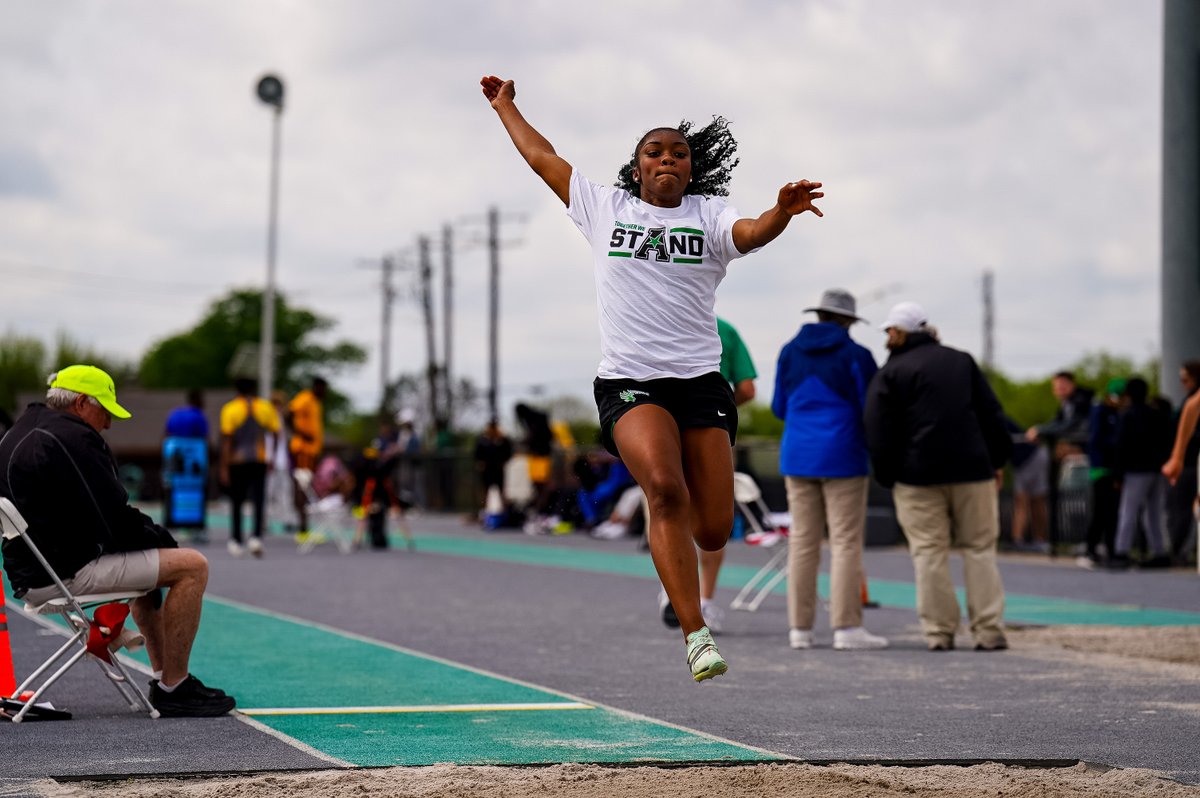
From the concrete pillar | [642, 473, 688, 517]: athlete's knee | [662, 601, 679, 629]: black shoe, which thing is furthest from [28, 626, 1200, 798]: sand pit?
the concrete pillar

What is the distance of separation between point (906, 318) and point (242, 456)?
1197cm

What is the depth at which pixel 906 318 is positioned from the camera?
1081 centimetres

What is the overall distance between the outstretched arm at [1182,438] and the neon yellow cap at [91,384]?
9.03 m

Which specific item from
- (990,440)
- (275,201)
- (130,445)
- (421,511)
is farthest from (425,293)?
(990,440)

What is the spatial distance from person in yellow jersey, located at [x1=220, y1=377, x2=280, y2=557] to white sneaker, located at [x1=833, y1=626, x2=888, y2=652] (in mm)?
11528

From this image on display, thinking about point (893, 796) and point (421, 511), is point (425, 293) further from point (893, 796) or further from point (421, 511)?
point (893, 796)

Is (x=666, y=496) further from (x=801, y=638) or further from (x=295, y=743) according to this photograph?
(x=801, y=638)

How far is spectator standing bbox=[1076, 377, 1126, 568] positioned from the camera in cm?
1811

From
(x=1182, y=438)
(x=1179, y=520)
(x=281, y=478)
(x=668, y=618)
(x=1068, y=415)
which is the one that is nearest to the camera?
(x=668, y=618)

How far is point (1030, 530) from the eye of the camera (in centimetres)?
2144

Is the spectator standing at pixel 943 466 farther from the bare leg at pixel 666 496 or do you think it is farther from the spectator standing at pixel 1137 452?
the spectator standing at pixel 1137 452

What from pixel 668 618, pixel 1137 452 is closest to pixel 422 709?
pixel 668 618

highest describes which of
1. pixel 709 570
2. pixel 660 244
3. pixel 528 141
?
pixel 528 141

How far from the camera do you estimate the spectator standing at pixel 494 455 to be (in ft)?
97.1
